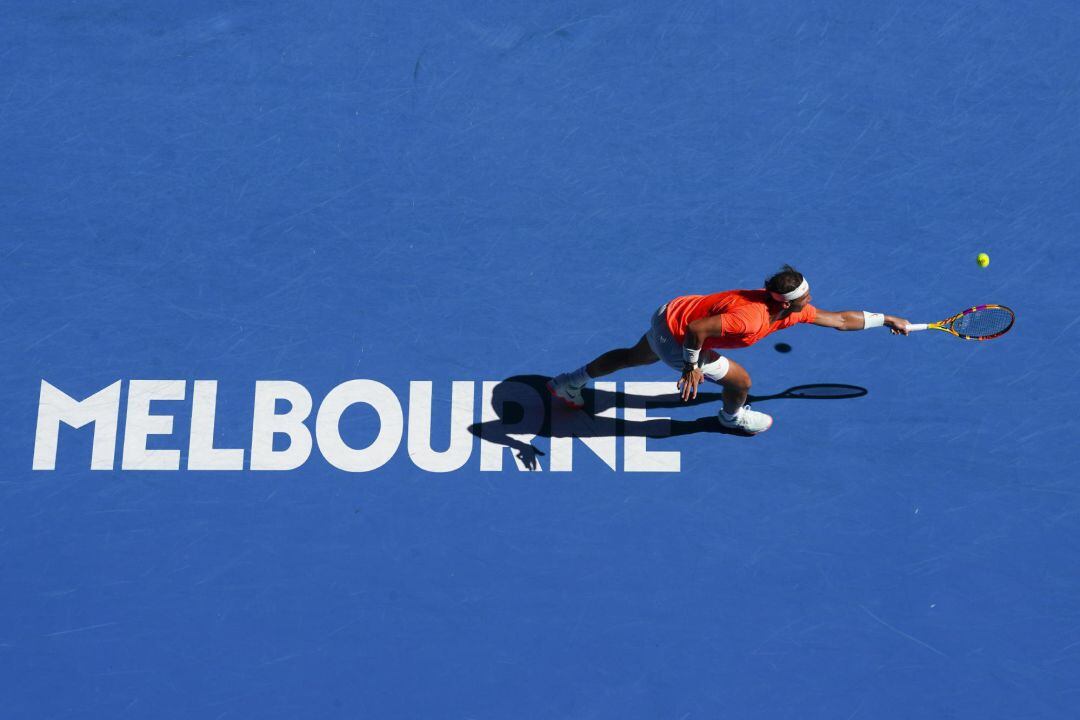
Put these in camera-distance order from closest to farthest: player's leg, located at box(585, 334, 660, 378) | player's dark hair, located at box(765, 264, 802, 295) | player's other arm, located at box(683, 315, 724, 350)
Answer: player's dark hair, located at box(765, 264, 802, 295), player's other arm, located at box(683, 315, 724, 350), player's leg, located at box(585, 334, 660, 378)

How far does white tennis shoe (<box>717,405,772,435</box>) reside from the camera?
27.2ft

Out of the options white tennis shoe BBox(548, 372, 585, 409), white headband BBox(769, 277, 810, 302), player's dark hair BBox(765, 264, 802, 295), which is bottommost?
white tennis shoe BBox(548, 372, 585, 409)

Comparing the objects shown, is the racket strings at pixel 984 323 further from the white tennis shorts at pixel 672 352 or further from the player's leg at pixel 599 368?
the player's leg at pixel 599 368

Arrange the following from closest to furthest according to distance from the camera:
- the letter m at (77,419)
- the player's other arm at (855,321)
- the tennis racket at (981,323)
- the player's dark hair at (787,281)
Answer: the player's dark hair at (787,281)
the player's other arm at (855,321)
the tennis racket at (981,323)
the letter m at (77,419)

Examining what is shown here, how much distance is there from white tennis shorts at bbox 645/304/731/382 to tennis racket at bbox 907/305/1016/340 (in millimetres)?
1566

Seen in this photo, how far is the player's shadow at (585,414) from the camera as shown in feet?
28.0

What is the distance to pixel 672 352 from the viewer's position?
773 cm

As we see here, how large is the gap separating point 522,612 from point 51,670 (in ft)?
10.2

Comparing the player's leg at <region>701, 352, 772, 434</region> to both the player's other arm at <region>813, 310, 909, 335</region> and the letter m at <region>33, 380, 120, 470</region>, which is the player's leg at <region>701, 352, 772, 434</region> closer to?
the player's other arm at <region>813, 310, 909, 335</region>

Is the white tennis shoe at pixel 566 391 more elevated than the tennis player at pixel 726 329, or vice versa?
the tennis player at pixel 726 329

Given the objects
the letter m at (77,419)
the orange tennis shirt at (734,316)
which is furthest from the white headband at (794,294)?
the letter m at (77,419)

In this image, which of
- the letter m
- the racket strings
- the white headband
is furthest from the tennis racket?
the letter m

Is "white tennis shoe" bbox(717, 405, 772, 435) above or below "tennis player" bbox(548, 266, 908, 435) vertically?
below

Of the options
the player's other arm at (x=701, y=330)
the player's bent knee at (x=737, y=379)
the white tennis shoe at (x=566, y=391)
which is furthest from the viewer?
the white tennis shoe at (x=566, y=391)
